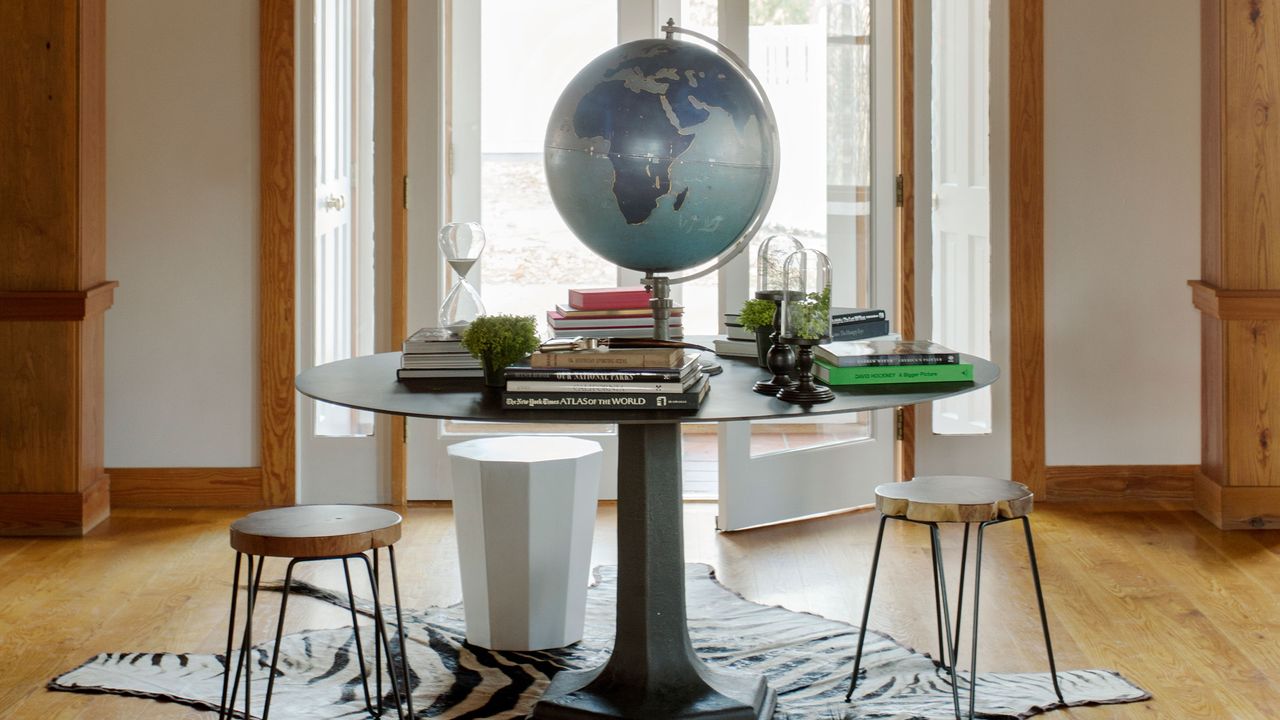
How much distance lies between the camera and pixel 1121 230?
469 centimetres

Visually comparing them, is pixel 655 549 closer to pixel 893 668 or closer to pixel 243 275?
pixel 893 668

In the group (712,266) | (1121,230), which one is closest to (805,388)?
(712,266)

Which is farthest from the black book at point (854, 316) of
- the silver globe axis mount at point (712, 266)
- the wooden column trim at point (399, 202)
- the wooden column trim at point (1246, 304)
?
the wooden column trim at point (399, 202)

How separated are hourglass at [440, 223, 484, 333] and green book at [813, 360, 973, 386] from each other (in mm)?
695

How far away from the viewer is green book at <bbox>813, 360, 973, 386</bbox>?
2.56 meters

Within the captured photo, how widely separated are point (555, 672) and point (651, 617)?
479 mm

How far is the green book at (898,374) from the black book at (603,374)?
0.33 metres

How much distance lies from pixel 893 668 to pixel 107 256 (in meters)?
2.87

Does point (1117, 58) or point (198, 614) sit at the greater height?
point (1117, 58)

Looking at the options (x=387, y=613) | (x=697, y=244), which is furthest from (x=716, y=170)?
(x=387, y=613)

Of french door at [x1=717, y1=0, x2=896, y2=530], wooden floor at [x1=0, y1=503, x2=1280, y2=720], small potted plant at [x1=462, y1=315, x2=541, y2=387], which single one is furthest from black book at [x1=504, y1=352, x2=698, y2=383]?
french door at [x1=717, y1=0, x2=896, y2=530]

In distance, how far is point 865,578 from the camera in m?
3.92

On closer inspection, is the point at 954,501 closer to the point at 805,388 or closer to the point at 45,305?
the point at 805,388

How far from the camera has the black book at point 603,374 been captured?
7.69 feet
